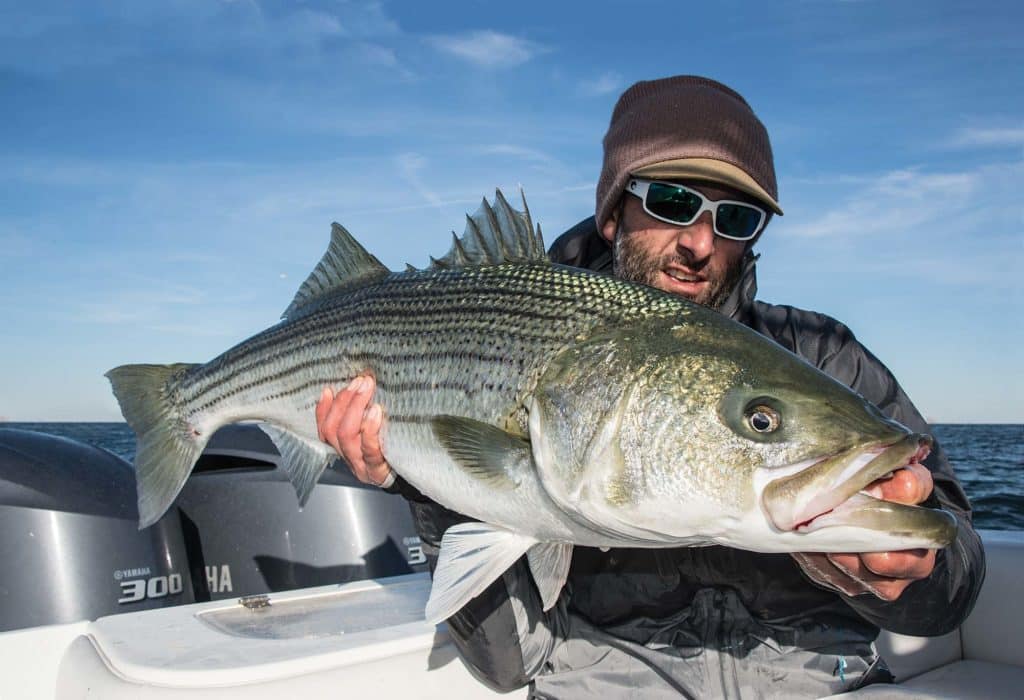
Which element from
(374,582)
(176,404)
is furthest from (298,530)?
(176,404)

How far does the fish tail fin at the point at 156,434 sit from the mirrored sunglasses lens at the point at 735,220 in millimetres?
2554

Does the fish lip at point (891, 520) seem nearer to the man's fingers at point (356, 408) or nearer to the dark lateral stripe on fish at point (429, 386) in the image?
the dark lateral stripe on fish at point (429, 386)

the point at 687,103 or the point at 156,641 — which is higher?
the point at 687,103

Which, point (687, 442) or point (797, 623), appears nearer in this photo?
point (687, 442)

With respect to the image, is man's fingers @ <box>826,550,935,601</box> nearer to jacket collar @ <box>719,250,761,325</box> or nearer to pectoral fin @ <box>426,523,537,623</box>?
pectoral fin @ <box>426,523,537,623</box>

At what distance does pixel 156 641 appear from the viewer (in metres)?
3.11

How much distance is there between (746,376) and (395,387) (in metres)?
1.31

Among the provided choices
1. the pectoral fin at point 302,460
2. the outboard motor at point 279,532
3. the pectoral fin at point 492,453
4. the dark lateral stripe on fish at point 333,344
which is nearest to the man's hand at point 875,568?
the pectoral fin at point 492,453

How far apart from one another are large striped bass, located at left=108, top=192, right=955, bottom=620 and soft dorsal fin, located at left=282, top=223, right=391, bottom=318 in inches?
0.9

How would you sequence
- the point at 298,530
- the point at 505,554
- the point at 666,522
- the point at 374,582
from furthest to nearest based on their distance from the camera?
1. the point at 298,530
2. the point at 374,582
3. the point at 505,554
4. the point at 666,522

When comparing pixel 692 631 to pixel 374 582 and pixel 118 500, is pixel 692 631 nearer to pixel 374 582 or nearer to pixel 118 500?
pixel 374 582

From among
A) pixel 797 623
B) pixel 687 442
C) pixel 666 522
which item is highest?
pixel 687 442

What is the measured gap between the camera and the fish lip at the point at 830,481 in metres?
1.88

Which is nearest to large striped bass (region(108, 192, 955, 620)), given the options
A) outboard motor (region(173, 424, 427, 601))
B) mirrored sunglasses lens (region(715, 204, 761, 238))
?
mirrored sunglasses lens (region(715, 204, 761, 238))
